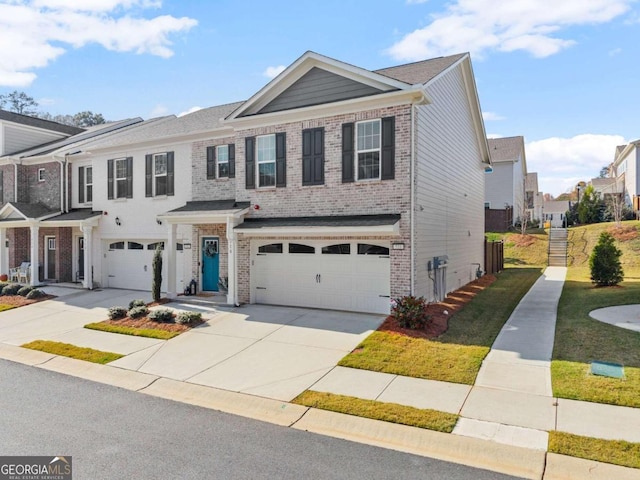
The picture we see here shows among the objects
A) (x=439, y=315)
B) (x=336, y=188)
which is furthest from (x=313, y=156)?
(x=439, y=315)

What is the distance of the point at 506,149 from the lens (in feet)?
127

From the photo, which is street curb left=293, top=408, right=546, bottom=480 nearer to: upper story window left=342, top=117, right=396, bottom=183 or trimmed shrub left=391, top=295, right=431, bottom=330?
trimmed shrub left=391, top=295, right=431, bottom=330

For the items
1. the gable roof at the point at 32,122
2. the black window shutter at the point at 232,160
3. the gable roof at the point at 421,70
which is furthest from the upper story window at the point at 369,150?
the gable roof at the point at 32,122

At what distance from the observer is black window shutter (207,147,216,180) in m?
16.3

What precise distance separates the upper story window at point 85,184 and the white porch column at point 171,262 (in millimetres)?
7027

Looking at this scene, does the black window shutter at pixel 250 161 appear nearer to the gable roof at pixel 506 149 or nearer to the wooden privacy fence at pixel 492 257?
the wooden privacy fence at pixel 492 257

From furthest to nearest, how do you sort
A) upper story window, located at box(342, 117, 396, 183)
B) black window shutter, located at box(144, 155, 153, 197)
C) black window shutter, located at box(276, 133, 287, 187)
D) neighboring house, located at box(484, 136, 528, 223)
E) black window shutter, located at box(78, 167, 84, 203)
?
neighboring house, located at box(484, 136, 528, 223)
black window shutter, located at box(78, 167, 84, 203)
black window shutter, located at box(144, 155, 153, 197)
black window shutter, located at box(276, 133, 287, 187)
upper story window, located at box(342, 117, 396, 183)

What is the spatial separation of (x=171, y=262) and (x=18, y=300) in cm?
608

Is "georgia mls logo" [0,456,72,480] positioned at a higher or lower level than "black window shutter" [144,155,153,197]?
lower

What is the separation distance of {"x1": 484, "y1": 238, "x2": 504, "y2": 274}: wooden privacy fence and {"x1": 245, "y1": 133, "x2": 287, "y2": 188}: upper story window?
46.9ft

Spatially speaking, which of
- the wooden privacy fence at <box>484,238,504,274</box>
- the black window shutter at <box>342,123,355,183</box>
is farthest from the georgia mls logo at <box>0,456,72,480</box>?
the wooden privacy fence at <box>484,238,504,274</box>

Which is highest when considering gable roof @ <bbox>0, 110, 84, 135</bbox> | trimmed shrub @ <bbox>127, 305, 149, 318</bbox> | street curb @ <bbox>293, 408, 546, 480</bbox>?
gable roof @ <bbox>0, 110, 84, 135</bbox>

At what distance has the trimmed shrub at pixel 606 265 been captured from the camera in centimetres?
1581

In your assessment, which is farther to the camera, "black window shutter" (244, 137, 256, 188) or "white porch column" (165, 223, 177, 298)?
"white porch column" (165, 223, 177, 298)
